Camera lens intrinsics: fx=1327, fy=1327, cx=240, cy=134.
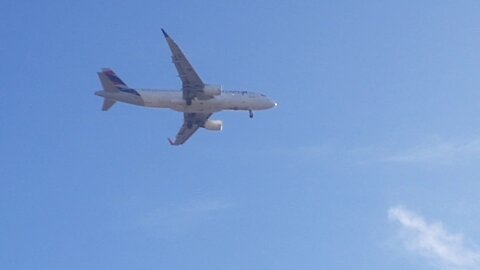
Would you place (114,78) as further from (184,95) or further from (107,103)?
(184,95)

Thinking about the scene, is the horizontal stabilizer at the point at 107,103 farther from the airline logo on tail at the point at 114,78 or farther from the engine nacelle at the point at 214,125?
the engine nacelle at the point at 214,125

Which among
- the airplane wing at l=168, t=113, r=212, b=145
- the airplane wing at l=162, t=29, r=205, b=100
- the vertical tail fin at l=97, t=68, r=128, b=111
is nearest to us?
the airplane wing at l=162, t=29, r=205, b=100

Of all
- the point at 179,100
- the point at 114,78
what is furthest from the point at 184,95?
the point at 114,78

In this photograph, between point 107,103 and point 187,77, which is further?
point 107,103

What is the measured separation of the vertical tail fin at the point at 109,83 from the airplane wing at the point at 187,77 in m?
6.93

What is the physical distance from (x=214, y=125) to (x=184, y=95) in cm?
1113

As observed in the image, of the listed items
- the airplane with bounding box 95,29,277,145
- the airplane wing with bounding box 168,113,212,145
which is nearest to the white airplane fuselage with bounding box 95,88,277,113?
the airplane with bounding box 95,29,277,145

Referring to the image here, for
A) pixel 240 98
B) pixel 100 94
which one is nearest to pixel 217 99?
pixel 240 98

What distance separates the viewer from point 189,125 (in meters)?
151

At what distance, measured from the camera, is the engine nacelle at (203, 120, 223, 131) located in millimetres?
151375

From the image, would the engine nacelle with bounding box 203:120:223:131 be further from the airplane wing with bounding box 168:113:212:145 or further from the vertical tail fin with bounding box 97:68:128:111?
the vertical tail fin with bounding box 97:68:128:111

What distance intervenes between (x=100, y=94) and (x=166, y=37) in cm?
1177

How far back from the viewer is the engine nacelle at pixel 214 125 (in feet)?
497

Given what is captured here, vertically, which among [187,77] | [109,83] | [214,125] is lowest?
[109,83]
